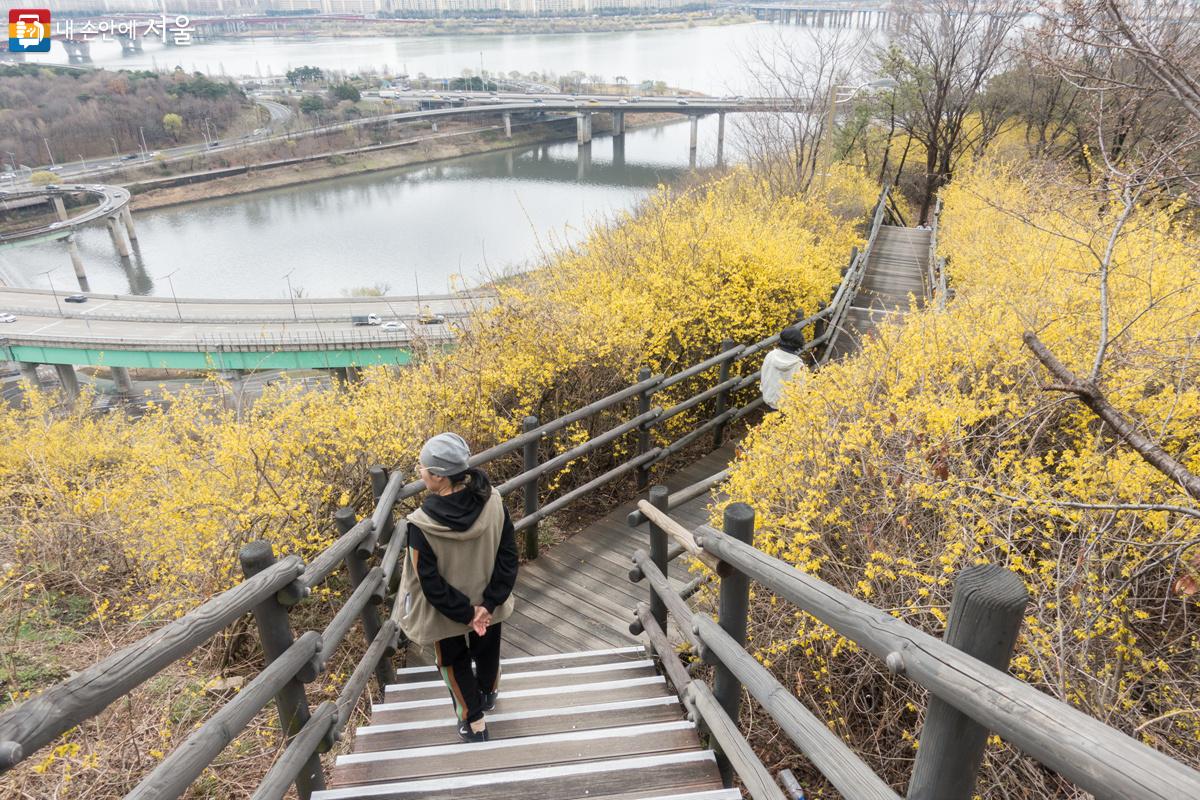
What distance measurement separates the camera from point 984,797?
2547 millimetres

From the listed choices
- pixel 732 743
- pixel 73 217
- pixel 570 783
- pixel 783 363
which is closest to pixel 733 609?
pixel 732 743

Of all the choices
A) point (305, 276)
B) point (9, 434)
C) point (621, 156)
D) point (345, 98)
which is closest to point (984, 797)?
point (9, 434)

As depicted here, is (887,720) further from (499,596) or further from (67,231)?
(67,231)

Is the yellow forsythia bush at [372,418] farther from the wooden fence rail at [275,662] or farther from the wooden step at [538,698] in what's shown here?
the wooden step at [538,698]

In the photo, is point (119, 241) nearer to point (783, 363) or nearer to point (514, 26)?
point (783, 363)

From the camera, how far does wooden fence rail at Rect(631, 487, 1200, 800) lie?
1.02 meters

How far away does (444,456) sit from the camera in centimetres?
276

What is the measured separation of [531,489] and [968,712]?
3728 millimetres

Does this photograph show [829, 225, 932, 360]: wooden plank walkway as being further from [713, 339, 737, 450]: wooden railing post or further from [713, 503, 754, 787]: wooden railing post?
[713, 503, 754, 787]: wooden railing post

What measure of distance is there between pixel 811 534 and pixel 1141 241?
25.0 ft

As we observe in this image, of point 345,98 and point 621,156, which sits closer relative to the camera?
point 621,156

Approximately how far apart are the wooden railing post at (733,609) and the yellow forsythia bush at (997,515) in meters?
0.55

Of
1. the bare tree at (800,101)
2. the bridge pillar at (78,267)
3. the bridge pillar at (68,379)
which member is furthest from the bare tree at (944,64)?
the bridge pillar at (78,267)

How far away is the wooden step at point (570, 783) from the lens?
251 centimetres
